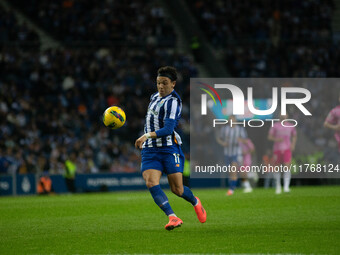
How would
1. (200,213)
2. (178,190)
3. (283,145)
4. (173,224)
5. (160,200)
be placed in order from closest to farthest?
1. (173,224)
2. (160,200)
3. (178,190)
4. (200,213)
5. (283,145)

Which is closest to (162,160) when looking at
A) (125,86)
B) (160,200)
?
(160,200)

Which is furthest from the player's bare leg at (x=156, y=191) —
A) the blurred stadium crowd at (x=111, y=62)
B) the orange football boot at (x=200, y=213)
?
the blurred stadium crowd at (x=111, y=62)

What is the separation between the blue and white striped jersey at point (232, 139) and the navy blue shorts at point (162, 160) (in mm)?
9842

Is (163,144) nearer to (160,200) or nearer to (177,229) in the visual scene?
(160,200)

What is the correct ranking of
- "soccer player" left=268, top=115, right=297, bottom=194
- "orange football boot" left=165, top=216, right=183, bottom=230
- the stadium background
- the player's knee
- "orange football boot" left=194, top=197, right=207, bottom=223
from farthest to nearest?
1. "soccer player" left=268, top=115, right=297, bottom=194
2. the stadium background
3. "orange football boot" left=194, top=197, right=207, bottom=223
4. the player's knee
5. "orange football boot" left=165, top=216, right=183, bottom=230

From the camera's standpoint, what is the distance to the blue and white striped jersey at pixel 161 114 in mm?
9617

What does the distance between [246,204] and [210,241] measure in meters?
6.57

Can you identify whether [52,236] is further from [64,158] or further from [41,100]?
[41,100]

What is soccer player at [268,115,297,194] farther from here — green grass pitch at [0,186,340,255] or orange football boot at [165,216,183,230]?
orange football boot at [165,216,183,230]

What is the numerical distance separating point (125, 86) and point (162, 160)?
18.4 m

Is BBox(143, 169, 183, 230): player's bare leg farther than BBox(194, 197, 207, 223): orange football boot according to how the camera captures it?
No

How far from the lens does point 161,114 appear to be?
968 cm

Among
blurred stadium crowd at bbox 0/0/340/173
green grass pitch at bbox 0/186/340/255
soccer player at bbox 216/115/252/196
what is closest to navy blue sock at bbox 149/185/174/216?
green grass pitch at bbox 0/186/340/255

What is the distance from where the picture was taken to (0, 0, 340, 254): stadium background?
44.3 ft
